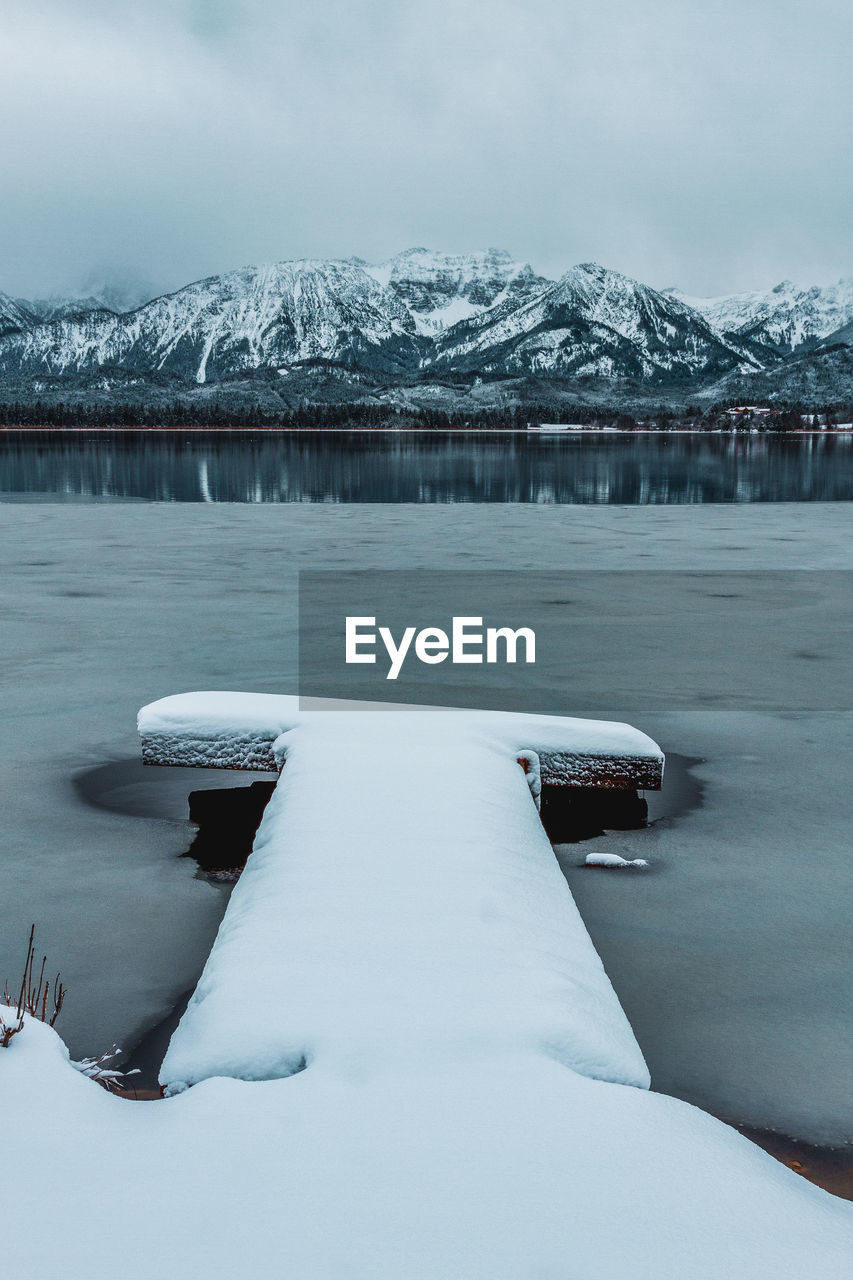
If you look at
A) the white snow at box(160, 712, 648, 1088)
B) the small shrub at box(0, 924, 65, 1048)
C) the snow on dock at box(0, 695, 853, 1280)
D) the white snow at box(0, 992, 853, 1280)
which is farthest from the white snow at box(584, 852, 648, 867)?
the small shrub at box(0, 924, 65, 1048)

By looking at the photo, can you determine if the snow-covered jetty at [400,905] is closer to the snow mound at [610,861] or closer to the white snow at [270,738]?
the white snow at [270,738]

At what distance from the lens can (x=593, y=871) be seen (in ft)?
14.5

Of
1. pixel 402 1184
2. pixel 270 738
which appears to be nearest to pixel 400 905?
pixel 402 1184

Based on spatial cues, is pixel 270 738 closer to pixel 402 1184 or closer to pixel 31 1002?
pixel 31 1002

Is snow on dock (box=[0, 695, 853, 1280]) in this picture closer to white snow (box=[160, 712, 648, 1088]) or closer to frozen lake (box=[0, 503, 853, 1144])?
white snow (box=[160, 712, 648, 1088])

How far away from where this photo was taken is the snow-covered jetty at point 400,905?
2447 millimetres

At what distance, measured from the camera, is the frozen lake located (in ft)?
10.3

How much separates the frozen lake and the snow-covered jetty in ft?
1.50

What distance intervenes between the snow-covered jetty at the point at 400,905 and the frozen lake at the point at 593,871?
46cm

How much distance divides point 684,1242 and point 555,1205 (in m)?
0.25

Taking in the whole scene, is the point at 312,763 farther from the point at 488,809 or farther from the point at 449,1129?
the point at 449,1129

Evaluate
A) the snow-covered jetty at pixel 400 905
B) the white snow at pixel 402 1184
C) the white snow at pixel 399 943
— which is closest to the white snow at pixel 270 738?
the snow-covered jetty at pixel 400 905

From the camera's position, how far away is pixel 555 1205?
197 centimetres

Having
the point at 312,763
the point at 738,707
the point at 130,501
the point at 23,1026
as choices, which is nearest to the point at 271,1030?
the point at 23,1026
